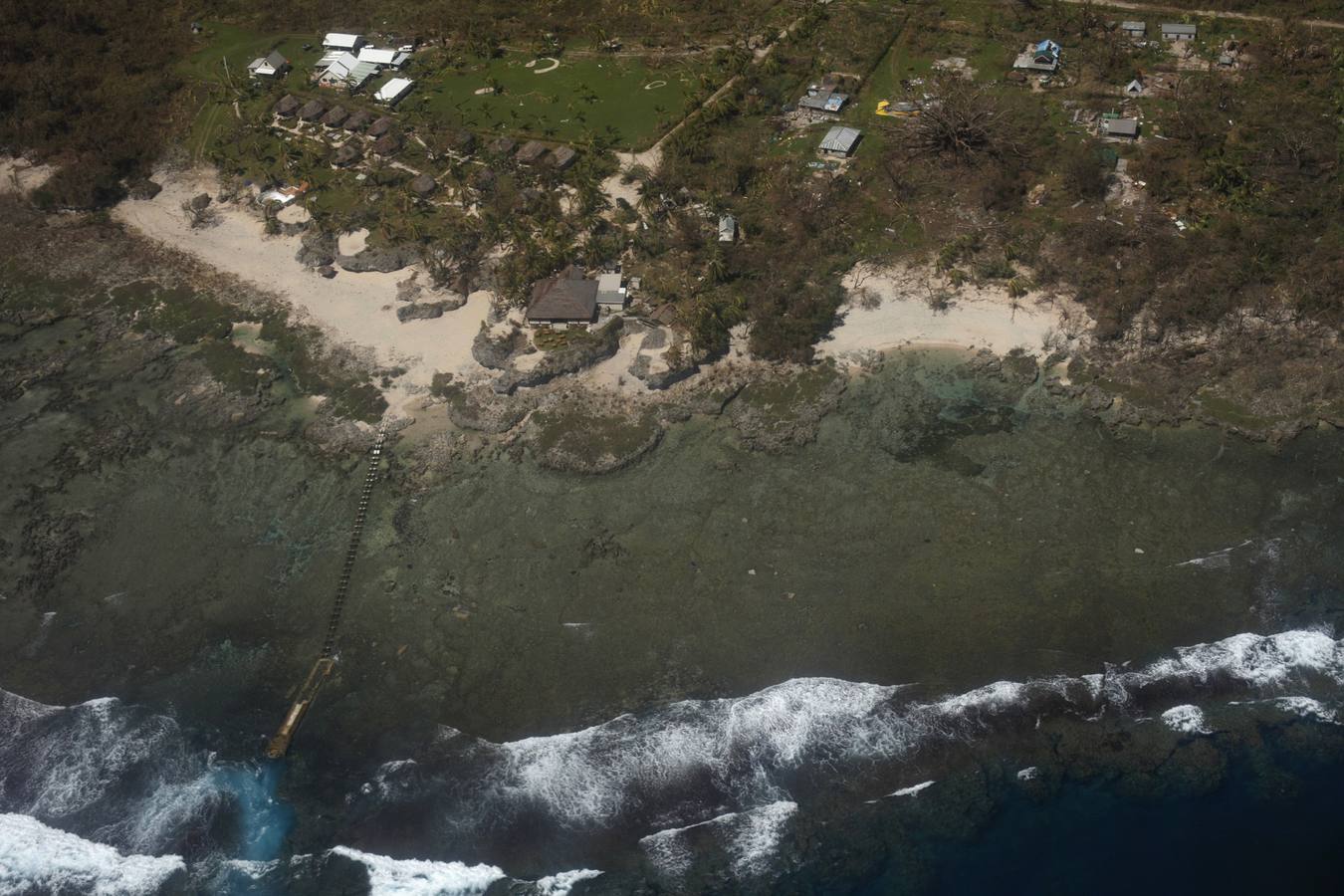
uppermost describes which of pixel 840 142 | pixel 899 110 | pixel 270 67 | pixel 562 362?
pixel 270 67

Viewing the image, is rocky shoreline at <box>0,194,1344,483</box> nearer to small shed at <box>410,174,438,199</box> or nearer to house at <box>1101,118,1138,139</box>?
small shed at <box>410,174,438,199</box>


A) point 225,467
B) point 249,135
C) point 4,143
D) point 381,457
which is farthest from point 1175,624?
point 4,143

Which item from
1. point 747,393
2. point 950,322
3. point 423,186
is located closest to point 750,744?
point 747,393

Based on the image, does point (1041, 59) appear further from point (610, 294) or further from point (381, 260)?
point (381, 260)

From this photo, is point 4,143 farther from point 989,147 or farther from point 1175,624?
point 1175,624

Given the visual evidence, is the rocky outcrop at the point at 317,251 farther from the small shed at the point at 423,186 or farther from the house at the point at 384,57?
the house at the point at 384,57
